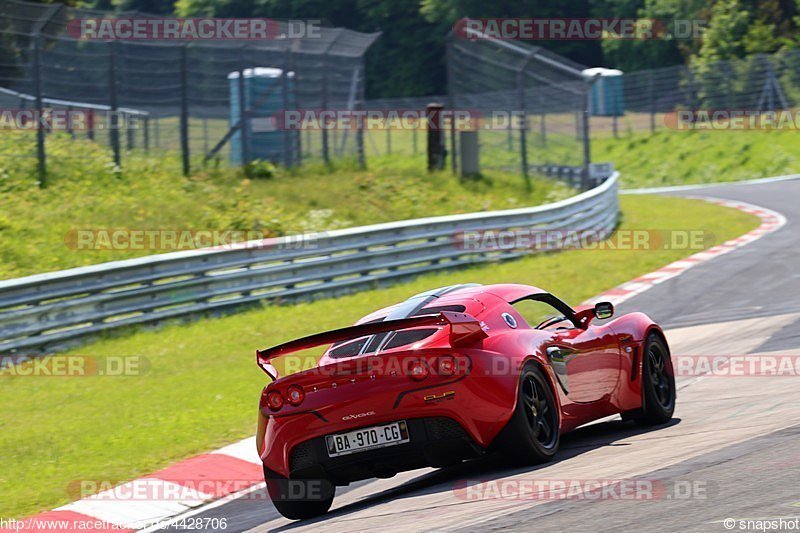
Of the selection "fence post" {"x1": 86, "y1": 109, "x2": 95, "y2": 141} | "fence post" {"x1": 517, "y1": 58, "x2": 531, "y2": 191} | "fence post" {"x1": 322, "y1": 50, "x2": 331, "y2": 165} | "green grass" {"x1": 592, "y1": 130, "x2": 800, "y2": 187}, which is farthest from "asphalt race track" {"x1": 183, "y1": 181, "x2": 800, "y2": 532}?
"green grass" {"x1": 592, "y1": 130, "x2": 800, "y2": 187}

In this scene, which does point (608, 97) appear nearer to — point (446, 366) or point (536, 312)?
point (536, 312)

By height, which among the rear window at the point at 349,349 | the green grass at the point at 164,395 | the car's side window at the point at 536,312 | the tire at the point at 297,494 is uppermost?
the car's side window at the point at 536,312

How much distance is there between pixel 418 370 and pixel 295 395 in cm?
71

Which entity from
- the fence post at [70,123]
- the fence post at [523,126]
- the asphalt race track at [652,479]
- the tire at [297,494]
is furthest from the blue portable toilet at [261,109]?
the tire at [297,494]

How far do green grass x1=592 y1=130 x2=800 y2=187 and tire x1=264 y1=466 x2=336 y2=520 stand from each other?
30.9 m

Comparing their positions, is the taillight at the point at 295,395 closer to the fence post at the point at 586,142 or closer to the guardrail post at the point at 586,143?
the fence post at the point at 586,142

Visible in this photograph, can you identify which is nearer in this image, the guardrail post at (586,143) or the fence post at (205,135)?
the fence post at (205,135)

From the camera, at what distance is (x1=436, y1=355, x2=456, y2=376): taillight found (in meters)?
6.69

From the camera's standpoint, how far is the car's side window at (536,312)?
7739 millimetres

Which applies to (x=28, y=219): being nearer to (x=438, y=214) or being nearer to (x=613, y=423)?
(x=438, y=214)

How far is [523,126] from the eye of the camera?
2398 centimetres


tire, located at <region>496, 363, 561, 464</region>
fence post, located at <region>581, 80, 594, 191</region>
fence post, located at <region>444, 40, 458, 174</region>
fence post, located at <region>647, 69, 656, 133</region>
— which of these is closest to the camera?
tire, located at <region>496, 363, 561, 464</region>

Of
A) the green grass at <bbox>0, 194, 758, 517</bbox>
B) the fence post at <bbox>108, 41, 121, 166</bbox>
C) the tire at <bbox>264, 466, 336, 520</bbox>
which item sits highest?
the fence post at <bbox>108, 41, 121, 166</bbox>

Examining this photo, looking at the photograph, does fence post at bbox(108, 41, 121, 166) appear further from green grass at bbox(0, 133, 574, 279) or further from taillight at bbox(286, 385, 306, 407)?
taillight at bbox(286, 385, 306, 407)
